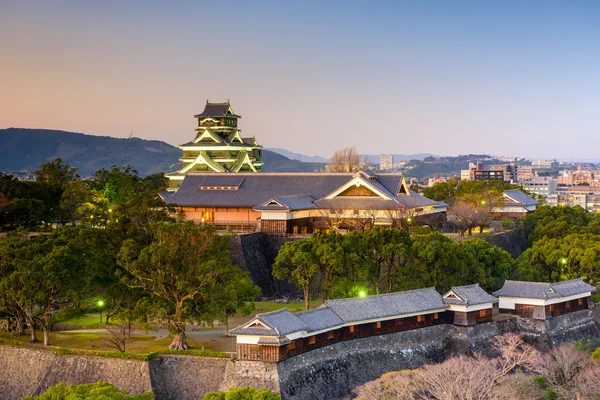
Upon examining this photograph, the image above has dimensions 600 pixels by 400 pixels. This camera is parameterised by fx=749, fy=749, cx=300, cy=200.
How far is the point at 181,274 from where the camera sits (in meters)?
30.1

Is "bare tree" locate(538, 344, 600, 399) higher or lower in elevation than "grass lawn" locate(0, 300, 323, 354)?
lower

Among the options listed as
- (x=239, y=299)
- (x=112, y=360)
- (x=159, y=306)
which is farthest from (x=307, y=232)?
(x=112, y=360)

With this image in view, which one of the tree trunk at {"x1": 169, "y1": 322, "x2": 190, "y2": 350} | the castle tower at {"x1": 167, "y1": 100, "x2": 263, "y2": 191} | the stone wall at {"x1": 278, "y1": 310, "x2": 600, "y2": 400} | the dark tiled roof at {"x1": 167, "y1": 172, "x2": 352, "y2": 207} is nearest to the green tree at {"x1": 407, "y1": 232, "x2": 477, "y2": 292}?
the stone wall at {"x1": 278, "y1": 310, "x2": 600, "y2": 400}

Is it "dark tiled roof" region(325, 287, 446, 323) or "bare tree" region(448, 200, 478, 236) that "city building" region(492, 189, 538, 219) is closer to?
"bare tree" region(448, 200, 478, 236)

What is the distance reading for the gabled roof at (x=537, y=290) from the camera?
34.4 meters

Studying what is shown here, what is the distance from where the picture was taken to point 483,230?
174 ft

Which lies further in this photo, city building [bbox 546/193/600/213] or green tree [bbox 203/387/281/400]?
city building [bbox 546/193/600/213]

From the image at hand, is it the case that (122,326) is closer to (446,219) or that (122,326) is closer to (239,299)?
(239,299)

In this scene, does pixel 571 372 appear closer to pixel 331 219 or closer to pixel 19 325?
pixel 331 219

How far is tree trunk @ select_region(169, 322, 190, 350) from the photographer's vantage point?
29.1 metres

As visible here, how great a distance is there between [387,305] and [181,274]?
27.8 feet

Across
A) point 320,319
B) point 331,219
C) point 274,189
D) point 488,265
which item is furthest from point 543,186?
point 320,319

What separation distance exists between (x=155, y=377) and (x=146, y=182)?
38.8m

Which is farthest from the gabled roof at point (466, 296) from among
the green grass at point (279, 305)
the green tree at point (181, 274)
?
the green tree at point (181, 274)
